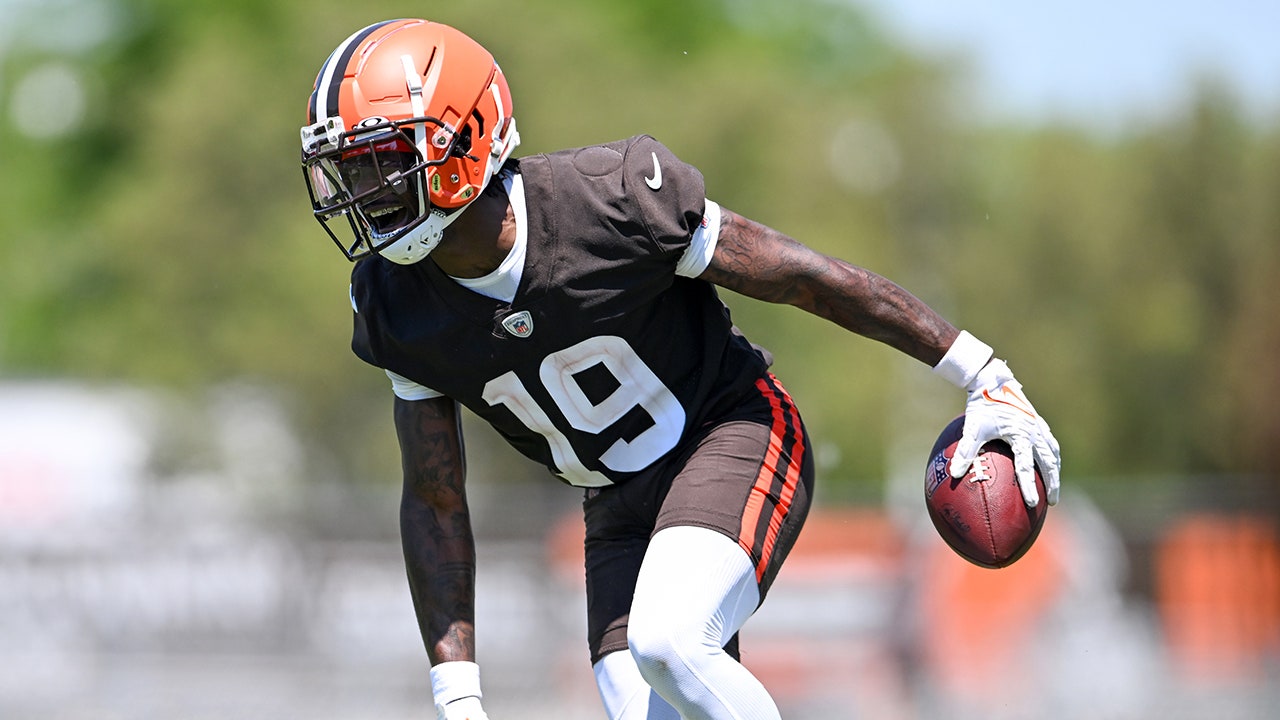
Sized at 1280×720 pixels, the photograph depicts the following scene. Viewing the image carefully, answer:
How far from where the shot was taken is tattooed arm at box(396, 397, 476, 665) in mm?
3791

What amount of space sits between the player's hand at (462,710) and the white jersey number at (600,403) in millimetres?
666

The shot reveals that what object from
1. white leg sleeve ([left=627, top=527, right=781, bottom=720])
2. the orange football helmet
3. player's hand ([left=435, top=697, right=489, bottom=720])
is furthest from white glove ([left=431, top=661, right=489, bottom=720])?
the orange football helmet

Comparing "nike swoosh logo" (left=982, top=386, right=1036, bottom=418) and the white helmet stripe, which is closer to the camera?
the white helmet stripe

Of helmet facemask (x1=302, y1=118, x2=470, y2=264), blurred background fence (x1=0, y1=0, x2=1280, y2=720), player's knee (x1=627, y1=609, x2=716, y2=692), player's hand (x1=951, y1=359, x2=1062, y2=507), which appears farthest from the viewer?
blurred background fence (x1=0, y1=0, x2=1280, y2=720)

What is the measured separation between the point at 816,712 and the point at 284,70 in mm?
16278

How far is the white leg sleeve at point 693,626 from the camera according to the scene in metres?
3.28

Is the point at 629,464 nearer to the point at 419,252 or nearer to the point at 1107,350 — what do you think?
the point at 419,252

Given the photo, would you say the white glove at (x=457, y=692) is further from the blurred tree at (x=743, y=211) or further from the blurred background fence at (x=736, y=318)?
the blurred tree at (x=743, y=211)

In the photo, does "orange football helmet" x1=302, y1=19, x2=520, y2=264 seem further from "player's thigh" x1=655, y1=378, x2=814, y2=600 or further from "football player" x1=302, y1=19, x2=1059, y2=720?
"player's thigh" x1=655, y1=378, x2=814, y2=600

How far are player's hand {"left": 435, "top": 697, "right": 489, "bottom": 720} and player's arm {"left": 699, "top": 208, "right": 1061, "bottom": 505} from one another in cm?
122

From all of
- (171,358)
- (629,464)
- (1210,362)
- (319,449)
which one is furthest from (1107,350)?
(629,464)

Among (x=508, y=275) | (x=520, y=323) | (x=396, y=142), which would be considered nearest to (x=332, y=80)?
(x=396, y=142)

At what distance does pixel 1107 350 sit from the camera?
24.8 metres

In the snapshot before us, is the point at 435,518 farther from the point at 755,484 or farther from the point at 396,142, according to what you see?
the point at 396,142
